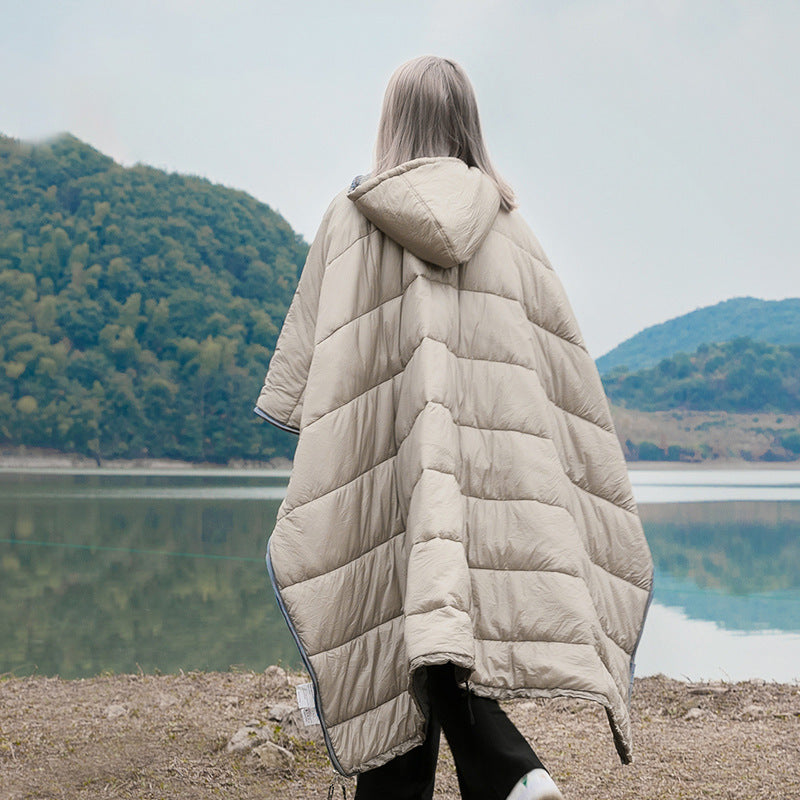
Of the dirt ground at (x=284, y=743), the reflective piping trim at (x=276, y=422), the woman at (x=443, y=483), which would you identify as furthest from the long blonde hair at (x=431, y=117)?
the dirt ground at (x=284, y=743)

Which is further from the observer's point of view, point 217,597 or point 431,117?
point 217,597

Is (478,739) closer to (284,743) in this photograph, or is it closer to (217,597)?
(284,743)

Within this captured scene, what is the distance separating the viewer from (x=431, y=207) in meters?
1.48

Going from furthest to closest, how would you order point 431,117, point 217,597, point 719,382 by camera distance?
point 719,382
point 217,597
point 431,117

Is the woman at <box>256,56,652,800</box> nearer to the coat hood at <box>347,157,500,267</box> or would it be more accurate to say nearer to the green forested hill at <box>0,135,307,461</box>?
the coat hood at <box>347,157,500,267</box>

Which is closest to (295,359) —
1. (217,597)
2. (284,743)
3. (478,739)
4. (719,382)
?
(478,739)

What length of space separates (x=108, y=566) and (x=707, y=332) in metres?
78.1

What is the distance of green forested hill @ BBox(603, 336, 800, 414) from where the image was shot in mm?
50156

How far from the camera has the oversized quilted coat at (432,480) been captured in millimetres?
1403

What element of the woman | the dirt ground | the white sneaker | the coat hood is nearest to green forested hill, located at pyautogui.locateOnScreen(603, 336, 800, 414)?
the dirt ground

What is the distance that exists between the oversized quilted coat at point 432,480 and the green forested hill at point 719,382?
4916 centimetres

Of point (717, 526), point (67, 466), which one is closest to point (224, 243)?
point (67, 466)

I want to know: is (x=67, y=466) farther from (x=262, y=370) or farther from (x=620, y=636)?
(x=620, y=636)

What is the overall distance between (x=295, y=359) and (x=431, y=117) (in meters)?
0.47
